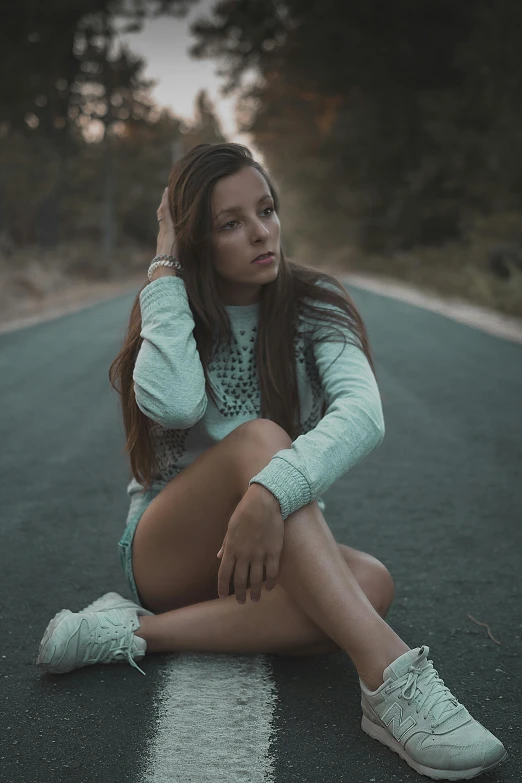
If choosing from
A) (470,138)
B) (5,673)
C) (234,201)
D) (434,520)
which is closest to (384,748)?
(5,673)

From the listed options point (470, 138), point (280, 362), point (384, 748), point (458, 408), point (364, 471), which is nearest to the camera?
point (384, 748)

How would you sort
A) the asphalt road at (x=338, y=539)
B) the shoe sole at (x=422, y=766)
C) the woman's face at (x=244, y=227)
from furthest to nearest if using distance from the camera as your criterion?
the woman's face at (x=244, y=227) → the asphalt road at (x=338, y=539) → the shoe sole at (x=422, y=766)

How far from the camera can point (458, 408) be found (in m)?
→ 7.22

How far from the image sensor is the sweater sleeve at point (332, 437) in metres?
2.36

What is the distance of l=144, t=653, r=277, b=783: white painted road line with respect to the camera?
2113 millimetres

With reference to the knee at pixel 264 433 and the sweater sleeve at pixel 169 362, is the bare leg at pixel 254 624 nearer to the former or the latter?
the knee at pixel 264 433

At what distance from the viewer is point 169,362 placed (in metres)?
2.74

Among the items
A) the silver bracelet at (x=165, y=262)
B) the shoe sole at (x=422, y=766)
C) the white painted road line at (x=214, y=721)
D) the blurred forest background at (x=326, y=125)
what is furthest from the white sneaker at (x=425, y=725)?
the blurred forest background at (x=326, y=125)

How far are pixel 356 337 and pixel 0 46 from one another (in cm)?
2747

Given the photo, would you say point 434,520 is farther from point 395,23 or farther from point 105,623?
point 395,23

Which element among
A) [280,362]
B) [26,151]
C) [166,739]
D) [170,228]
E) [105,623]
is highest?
[26,151]

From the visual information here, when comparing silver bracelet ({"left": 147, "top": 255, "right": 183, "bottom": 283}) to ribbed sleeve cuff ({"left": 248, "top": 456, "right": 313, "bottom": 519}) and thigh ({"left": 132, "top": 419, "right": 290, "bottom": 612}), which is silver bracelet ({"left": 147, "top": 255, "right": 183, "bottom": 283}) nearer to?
thigh ({"left": 132, "top": 419, "right": 290, "bottom": 612})

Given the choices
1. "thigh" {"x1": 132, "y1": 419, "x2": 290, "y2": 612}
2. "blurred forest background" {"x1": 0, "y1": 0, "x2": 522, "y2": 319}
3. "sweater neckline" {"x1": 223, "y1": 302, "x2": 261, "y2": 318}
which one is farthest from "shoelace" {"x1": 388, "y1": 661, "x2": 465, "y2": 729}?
"blurred forest background" {"x1": 0, "y1": 0, "x2": 522, "y2": 319}

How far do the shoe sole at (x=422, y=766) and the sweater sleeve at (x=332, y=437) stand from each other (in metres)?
0.56
